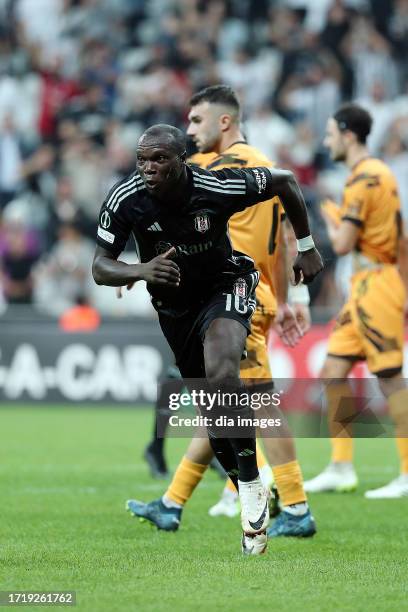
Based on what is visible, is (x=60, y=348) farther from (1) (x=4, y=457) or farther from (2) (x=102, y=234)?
Answer: (2) (x=102, y=234)

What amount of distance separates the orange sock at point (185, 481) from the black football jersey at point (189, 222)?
126 cm

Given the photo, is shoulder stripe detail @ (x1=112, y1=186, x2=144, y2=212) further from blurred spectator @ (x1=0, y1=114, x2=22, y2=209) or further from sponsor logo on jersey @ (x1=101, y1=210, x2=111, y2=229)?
blurred spectator @ (x1=0, y1=114, x2=22, y2=209)

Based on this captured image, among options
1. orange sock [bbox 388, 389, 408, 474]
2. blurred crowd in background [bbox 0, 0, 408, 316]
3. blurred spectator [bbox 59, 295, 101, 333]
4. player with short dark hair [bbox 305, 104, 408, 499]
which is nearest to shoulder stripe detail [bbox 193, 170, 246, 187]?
player with short dark hair [bbox 305, 104, 408, 499]

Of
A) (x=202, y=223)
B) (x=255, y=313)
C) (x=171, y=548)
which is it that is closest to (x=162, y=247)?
(x=202, y=223)

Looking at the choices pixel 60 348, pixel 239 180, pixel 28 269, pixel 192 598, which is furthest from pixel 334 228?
pixel 28 269

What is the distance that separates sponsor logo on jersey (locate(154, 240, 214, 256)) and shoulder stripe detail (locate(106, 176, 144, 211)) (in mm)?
293

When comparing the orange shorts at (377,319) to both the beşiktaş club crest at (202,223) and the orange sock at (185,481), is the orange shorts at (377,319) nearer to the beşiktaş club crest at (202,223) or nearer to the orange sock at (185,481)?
the orange sock at (185,481)

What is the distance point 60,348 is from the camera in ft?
49.7

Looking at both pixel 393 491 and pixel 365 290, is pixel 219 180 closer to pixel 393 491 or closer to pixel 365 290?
pixel 365 290

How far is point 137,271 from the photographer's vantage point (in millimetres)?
5426

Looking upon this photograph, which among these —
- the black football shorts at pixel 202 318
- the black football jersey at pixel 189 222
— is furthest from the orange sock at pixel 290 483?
the black football jersey at pixel 189 222

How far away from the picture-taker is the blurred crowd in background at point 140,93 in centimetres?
1705

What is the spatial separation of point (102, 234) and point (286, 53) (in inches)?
531

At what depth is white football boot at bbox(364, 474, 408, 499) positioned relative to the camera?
841cm
